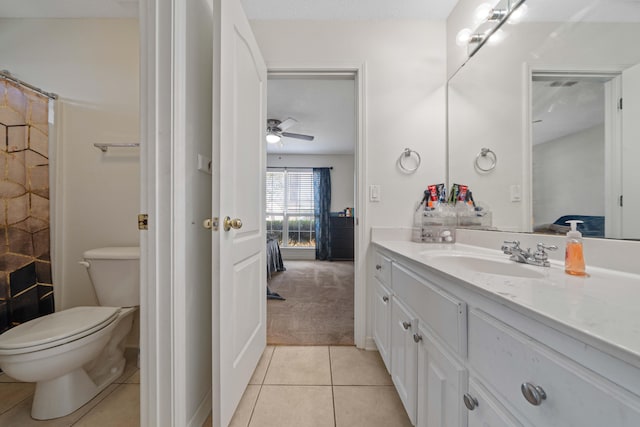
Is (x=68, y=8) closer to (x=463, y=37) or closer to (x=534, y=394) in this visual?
(x=463, y=37)

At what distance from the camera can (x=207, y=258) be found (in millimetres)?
1133

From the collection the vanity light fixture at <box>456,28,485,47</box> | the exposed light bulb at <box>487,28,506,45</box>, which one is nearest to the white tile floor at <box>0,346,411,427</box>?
the exposed light bulb at <box>487,28,506,45</box>

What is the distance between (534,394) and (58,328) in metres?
1.76

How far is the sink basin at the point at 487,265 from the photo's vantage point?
0.82 meters

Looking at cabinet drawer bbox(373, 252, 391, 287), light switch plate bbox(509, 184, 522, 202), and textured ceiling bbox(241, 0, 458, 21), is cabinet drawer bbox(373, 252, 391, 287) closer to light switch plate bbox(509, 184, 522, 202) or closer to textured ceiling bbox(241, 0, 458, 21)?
light switch plate bbox(509, 184, 522, 202)

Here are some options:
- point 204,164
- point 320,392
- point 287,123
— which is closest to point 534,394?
point 320,392

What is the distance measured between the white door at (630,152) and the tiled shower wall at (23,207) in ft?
9.32

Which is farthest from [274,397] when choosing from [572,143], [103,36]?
[103,36]

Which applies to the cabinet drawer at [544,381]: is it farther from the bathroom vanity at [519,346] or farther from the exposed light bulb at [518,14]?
the exposed light bulb at [518,14]

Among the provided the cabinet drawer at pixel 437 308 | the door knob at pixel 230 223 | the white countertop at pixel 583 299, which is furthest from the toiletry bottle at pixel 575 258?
the door knob at pixel 230 223

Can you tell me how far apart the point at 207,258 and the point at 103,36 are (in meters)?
1.76

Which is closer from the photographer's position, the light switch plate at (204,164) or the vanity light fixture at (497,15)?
the light switch plate at (204,164)

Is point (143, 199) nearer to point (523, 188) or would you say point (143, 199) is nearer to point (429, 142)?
point (523, 188)

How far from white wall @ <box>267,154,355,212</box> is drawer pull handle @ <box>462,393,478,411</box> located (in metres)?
5.03
